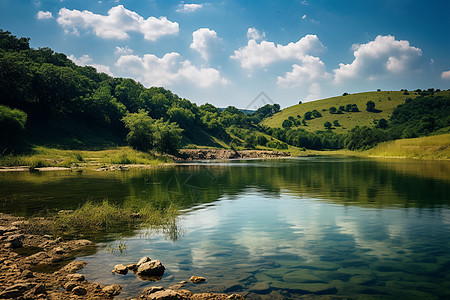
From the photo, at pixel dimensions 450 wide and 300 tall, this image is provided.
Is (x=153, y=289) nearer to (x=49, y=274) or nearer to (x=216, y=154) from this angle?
(x=49, y=274)

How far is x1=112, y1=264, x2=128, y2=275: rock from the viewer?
35.2 ft

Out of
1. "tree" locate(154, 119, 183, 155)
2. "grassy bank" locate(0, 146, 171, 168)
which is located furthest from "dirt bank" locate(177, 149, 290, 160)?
"grassy bank" locate(0, 146, 171, 168)

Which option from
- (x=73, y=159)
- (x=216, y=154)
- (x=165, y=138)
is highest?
(x=165, y=138)

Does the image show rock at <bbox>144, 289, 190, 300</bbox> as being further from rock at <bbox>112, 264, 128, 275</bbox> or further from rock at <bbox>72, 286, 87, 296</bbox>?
rock at <bbox>112, 264, 128, 275</bbox>

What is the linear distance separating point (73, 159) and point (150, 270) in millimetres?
62264

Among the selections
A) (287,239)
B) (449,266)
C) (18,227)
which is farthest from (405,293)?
(18,227)

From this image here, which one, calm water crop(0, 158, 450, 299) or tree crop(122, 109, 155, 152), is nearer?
calm water crop(0, 158, 450, 299)

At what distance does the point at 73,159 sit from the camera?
65.5 meters

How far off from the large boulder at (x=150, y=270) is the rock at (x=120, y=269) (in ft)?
1.52

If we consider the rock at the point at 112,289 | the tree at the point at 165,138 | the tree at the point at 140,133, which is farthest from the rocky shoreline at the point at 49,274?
the tree at the point at 165,138

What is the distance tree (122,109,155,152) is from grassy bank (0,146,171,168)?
111 inches

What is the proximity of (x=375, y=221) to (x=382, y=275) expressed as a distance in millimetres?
8817

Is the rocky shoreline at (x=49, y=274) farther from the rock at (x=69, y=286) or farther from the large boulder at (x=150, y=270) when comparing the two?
the large boulder at (x=150, y=270)

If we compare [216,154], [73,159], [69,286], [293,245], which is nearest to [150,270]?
[69,286]
